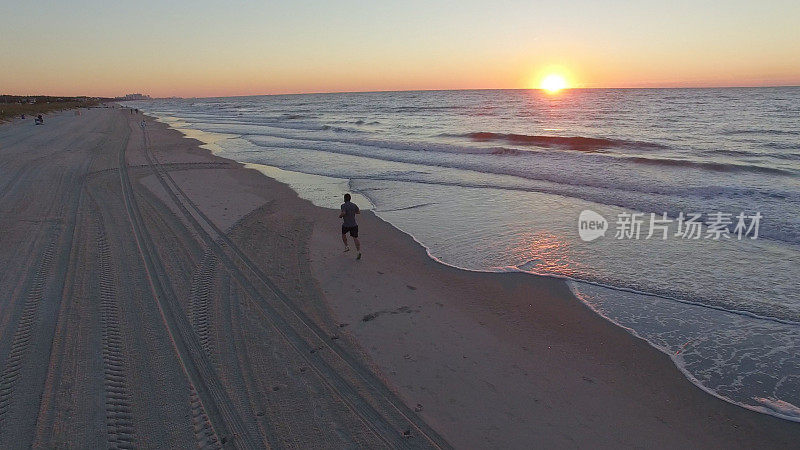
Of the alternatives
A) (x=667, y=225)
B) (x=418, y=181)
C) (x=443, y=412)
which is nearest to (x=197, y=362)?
(x=443, y=412)

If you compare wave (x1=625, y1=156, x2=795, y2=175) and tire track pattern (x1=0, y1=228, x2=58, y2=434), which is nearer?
tire track pattern (x1=0, y1=228, x2=58, y2=434)

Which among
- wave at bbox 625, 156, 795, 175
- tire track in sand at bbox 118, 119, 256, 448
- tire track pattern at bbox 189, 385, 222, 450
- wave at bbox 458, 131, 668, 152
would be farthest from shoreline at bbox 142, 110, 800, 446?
wave at bbox 458, 131, 668, 152

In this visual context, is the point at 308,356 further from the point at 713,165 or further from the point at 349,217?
the point at 713,165

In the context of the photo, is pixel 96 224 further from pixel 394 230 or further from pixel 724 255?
pixel 724 255

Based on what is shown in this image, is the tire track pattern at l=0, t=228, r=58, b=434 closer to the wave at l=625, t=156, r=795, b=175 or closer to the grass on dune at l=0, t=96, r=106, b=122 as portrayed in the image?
the wave at l=625, t=156, r=795, b=175

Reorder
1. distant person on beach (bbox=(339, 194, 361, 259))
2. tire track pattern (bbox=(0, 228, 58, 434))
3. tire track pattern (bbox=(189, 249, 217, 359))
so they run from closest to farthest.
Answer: tire track pattern (bbox=(0, 228, 58, 434))
tire track pattern (bbox=(189, 249, 217, 359))
distant person on beach (bbox=(339, 194, 361, 259))

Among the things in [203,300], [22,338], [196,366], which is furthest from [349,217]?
[22,338]
